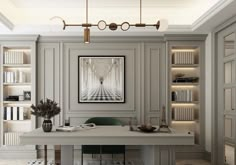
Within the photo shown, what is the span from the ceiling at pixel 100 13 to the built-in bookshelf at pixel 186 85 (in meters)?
0.48

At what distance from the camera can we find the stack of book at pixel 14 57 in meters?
5.78

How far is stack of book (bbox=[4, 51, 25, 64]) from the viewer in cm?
578

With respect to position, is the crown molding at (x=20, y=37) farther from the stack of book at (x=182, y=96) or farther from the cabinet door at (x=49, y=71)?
the stack of book at (x=182, y=96)

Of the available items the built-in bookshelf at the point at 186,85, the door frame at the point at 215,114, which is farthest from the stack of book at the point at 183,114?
the door frame at the point at 215,114

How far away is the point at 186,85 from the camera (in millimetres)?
5996

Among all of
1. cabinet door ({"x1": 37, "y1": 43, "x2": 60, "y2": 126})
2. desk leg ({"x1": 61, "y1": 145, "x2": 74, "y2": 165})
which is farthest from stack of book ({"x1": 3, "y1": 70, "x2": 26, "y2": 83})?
desk leg ({"x1": 61, "y1": 145, "x2": 74, "y2": 165})

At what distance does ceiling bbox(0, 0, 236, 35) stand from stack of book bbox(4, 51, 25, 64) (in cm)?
44

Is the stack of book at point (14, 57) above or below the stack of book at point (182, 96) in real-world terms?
above

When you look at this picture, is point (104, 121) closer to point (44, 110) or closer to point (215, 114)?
point (44, 110)

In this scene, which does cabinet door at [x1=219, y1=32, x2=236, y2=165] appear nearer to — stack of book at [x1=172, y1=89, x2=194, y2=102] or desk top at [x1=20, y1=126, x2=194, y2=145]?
stack of book at [x1=172, y1=89, x2=194, y2=102]

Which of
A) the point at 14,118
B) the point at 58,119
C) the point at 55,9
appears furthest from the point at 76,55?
the point at 14,118

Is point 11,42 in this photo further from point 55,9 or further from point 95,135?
point 95,135

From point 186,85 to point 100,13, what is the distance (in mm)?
2238

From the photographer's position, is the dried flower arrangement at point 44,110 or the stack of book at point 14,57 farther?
the stack of book at point 14,57
